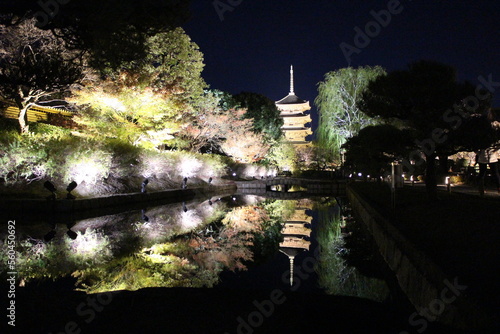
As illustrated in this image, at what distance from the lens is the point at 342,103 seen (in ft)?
89.4

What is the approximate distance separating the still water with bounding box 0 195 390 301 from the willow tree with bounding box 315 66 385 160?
19.3 m

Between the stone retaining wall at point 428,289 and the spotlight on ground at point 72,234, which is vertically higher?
the stone retaining wall at point 428,289

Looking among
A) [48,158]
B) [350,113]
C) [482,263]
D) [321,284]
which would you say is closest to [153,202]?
[48,158]

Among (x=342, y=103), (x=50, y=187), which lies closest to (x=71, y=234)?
(x=50, y=187)

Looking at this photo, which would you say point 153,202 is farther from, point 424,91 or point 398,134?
point 424,91

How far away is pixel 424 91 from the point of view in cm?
829

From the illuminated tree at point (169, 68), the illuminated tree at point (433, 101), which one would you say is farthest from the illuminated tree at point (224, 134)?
the illuminated tree at point (433, 101)

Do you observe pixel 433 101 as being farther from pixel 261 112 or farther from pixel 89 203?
pixel 261 112

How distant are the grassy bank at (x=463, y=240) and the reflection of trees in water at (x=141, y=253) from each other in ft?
9.78

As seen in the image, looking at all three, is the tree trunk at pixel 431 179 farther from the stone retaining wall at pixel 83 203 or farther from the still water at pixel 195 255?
the stone retaining wall at pixel 83 203

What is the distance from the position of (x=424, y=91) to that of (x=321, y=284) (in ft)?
20.5

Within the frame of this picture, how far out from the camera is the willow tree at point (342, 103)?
26569 mm

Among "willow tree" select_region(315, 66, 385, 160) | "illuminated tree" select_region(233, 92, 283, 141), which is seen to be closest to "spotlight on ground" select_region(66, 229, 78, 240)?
"willow tree" select_region(315, 66, 385, 160)

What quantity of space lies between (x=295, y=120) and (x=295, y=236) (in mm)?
43149
